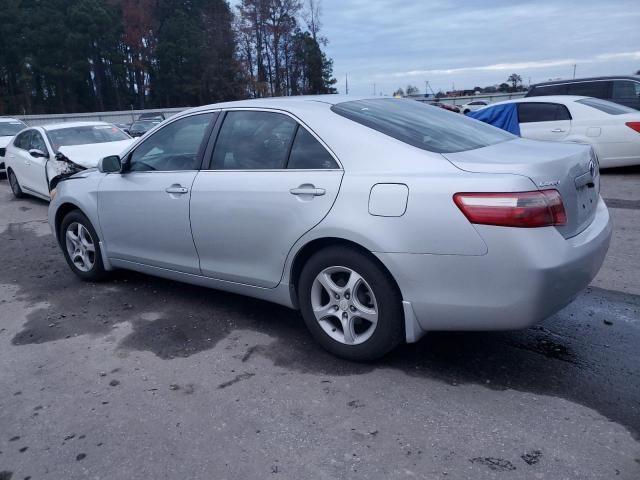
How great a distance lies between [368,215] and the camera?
10.4 feet

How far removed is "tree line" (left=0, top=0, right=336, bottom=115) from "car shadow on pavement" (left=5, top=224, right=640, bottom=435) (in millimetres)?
54660

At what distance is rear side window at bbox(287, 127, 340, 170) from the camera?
3.48 meters

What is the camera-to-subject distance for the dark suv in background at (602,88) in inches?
486

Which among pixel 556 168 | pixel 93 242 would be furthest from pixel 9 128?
pixel 556 168

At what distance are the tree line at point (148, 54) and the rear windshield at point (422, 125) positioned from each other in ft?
183

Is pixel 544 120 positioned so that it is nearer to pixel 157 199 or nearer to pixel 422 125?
pixel 422 125

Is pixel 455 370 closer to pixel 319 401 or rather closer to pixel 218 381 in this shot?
pixel 319 401

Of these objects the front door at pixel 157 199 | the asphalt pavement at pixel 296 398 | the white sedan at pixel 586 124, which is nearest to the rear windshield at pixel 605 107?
the white sedan at pixel 586 124

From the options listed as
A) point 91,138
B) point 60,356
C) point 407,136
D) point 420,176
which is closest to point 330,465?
point 420,176

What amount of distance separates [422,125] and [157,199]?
214cm

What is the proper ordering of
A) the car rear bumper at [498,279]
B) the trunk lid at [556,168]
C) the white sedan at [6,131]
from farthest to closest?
the white sedan at [6,131], the trunk lid at [556,168], the car rear bumper at [498,279]

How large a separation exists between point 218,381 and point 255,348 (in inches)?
19.7

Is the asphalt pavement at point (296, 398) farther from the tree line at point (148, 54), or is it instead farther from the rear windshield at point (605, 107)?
the tree line at point (148, 54)

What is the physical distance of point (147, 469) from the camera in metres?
2.60
